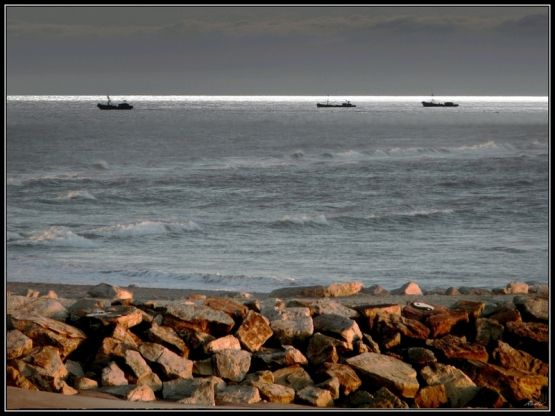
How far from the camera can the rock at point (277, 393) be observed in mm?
6297

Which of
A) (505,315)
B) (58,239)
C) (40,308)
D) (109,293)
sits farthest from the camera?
(58,239)

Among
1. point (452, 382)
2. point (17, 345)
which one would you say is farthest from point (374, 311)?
point (17, 345)

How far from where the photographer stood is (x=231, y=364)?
21.7ft

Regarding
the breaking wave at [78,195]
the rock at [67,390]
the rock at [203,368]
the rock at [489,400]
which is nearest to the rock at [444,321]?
the rock at [489,400]

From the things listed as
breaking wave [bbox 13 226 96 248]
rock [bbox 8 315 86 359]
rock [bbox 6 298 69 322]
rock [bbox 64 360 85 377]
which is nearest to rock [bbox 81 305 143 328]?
rock [bbox 8 315 86 359]

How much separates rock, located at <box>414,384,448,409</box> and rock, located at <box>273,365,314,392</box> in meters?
0.78

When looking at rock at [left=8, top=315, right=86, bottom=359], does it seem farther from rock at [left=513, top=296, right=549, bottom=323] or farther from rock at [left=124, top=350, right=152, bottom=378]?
rock at [left=513, top=296, right=549, bottom=323]

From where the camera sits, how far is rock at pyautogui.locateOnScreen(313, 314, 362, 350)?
23.1ft

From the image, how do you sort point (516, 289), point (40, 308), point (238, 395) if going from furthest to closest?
point (516, 289)
point (40, 308)
point (238, 395)

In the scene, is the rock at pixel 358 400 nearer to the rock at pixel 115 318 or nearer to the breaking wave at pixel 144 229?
the rock at pixel 115 318

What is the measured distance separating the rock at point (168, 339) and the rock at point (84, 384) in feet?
2.23

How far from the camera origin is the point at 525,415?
603cm

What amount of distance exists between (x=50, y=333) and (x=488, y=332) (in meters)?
3.48

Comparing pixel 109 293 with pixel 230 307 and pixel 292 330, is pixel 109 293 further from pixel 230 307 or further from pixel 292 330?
pixel 292 330
